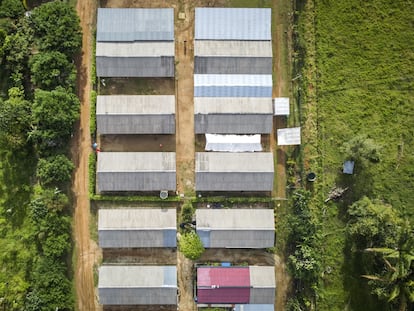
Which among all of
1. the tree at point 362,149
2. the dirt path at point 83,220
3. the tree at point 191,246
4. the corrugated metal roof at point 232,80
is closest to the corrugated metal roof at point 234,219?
the tree at point 191,246

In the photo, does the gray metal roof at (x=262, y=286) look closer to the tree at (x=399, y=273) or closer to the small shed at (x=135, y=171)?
the tree at (x=399, y=273)

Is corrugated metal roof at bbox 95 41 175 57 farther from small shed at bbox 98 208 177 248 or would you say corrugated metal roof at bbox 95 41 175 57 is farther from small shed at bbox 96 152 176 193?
small shed at bbox 98 208 177 248

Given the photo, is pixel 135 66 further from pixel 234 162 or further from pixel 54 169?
pixel 234 162

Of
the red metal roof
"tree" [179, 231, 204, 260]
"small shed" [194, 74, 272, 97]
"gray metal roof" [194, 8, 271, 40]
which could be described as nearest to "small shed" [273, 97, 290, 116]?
"small shed" [194, 74, 272, 97]

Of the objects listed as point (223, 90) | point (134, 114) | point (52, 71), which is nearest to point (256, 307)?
point (223, 90)

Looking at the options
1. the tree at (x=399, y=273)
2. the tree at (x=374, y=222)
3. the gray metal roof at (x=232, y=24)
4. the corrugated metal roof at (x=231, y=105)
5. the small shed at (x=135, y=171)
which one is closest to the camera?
the tree at (x=399, y=273)

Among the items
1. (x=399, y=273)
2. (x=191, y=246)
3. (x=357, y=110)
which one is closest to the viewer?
(x=399, y=273)

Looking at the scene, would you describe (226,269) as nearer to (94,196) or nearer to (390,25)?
(94,196)
